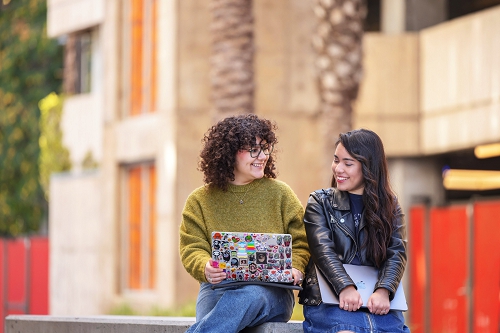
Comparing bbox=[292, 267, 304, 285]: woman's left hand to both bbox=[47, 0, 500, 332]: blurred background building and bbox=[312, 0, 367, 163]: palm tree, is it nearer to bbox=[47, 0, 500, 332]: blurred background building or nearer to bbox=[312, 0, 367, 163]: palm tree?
bbox=[47, 0, 500, 332]: blurred background building

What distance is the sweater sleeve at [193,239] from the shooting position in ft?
18.8

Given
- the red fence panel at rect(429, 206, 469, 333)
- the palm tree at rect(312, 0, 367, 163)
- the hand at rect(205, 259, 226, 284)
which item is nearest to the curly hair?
the hand at rect(205, 259, 226, 284)

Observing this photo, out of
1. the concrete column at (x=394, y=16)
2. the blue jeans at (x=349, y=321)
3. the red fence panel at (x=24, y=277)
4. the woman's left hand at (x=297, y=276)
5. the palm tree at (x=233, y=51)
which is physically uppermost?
the concrete column at (x=394, y=16)

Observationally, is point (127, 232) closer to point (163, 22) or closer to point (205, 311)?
point (163, 22)

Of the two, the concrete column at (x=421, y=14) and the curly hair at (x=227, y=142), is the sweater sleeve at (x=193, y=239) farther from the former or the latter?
the concrete column at (x=421, y=14)

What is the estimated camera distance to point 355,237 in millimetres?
5680

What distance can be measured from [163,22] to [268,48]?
1.72 meters

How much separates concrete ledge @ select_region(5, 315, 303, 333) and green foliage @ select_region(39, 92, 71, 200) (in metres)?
14.6

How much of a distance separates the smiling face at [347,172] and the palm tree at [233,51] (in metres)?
9.95

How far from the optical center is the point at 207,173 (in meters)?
5.96

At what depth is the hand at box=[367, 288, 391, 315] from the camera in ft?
17.8

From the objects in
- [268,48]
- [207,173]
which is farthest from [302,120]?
[207,173]

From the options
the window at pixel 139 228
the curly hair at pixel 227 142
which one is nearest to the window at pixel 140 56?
the window at pixel 139 228

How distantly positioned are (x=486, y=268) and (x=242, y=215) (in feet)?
31.5
